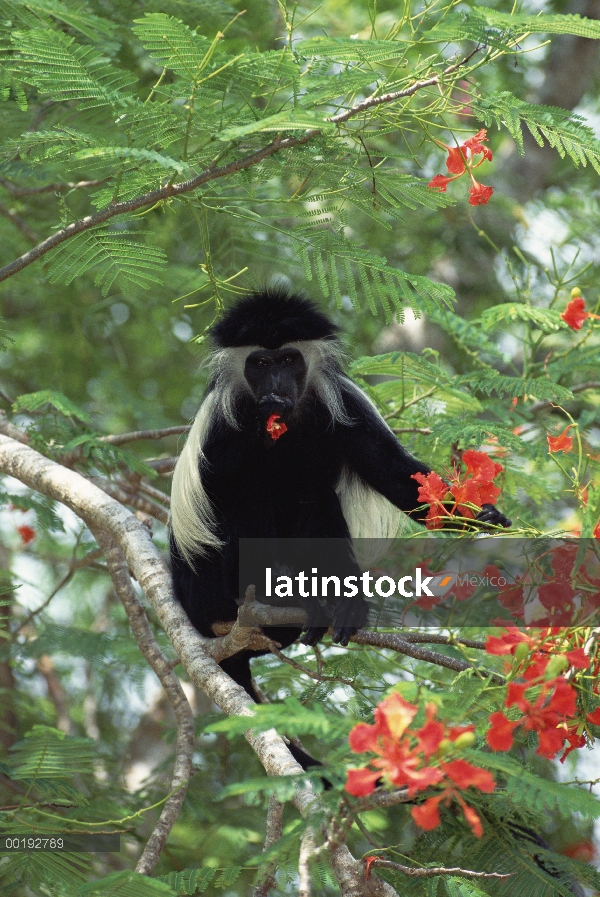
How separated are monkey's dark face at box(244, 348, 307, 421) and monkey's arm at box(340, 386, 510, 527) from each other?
8.7 inches

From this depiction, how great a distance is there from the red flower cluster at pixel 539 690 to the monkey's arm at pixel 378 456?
1559 mm

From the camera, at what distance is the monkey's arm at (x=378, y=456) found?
134 inches

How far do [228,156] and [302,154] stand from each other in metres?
0.19

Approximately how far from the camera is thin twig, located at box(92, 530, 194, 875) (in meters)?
2.35

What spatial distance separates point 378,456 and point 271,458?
0.41 metres

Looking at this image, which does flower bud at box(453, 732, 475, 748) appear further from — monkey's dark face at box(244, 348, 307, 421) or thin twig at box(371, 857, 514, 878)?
monkey's dark face at box(244, 348, 307, 421)

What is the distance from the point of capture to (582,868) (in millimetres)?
2229

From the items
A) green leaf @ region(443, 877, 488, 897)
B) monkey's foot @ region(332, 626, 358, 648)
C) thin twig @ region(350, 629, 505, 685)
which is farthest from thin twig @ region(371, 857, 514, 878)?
monkey's foot @ region(332, 626, 358, 648)

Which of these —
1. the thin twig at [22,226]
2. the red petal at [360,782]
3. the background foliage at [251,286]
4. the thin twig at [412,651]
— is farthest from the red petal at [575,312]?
the thin twig at [22,226]

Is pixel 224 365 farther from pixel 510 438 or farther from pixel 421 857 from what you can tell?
pixel 421 857

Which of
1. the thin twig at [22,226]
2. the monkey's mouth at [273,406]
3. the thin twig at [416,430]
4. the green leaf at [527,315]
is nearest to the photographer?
the green leaf at [527,315]

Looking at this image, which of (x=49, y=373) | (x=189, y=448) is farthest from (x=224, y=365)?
(x=49, y=373)

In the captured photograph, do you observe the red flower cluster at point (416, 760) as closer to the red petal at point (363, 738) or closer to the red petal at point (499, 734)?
the red petal at point (363, 738)

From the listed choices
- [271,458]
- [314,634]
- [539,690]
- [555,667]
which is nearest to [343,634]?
[314,634]
